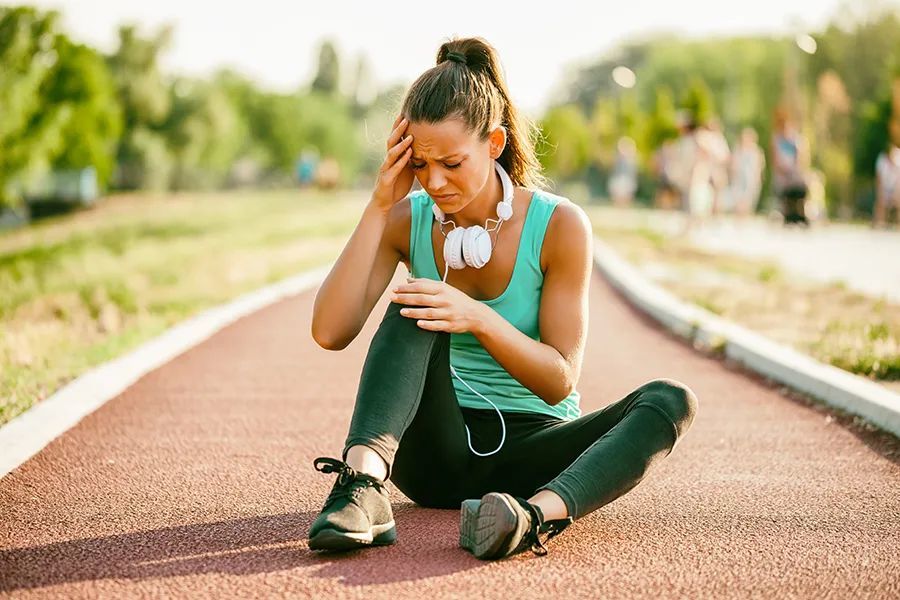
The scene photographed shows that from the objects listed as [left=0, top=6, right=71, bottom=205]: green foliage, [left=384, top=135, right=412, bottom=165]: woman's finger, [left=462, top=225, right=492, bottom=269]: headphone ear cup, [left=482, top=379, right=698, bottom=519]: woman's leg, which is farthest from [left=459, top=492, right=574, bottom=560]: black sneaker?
[left=0, top=6, right=71, bottom=205]: green foliage

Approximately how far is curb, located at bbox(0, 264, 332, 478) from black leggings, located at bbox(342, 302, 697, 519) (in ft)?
6.03

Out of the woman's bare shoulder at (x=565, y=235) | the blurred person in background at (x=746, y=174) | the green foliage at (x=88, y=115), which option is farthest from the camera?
the green foliage at (x=88, y=115)

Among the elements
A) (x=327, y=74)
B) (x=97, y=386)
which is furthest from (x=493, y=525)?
(x=327, y=74)

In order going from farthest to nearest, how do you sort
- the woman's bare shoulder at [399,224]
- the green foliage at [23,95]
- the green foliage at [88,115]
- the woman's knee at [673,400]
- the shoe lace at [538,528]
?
the green foliage at [88,115] < the green foliage at [23,95] < the woman's bare shoulder at [399,224] < the woman's knee at [673,400] < the shoe lace at [538,528]

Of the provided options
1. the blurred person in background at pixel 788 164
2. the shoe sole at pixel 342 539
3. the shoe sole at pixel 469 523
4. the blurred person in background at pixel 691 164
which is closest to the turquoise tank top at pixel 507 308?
the shoe sole at pixel 469 523

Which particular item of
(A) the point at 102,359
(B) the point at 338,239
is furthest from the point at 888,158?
(A) the point at 102,359

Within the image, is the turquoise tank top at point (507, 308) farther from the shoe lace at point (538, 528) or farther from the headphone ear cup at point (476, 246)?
the shoe lace at point (538, 528)

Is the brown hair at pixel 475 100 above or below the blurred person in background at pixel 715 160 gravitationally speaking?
above

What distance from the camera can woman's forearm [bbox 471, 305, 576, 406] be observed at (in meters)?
3.87

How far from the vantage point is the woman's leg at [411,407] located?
3.72m

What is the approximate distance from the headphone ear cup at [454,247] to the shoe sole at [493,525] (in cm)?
86

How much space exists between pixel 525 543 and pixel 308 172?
191 ft

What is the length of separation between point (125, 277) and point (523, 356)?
1416cm

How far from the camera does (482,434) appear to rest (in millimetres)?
4156
